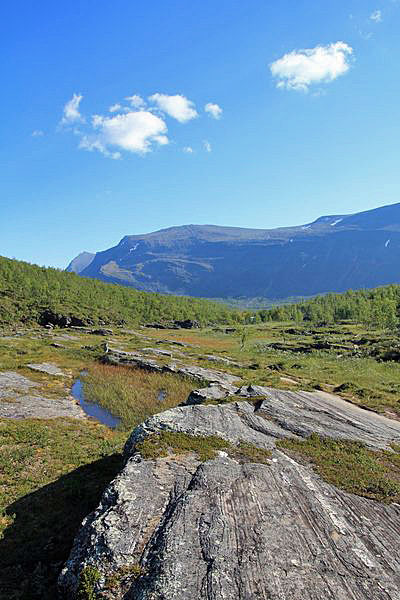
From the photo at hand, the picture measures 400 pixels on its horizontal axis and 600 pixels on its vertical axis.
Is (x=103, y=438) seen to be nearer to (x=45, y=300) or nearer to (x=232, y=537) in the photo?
(x=232, y=537)

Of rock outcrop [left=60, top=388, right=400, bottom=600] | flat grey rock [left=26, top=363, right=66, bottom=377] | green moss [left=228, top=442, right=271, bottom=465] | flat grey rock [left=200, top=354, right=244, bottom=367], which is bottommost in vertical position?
flat grey rock [left=200, top=354, right=244, bottom=367]

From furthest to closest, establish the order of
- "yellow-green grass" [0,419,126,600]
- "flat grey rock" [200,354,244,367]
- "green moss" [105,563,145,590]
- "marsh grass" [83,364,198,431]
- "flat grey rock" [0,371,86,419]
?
"flat grey rock" [200,354,244,367] → "marsh grass" [83,364,198,431] → "flat grey rock" [0,371,86,419] → "yellow-green grass" [0,419,126,600] → "green moss" [105,563,145,590]

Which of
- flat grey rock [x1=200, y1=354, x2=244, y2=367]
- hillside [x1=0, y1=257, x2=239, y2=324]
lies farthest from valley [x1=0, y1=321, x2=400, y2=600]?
hillside [x1=0, y1=257, x2=239, y2=324]

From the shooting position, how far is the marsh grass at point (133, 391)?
132ft

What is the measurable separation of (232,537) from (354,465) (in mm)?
9655

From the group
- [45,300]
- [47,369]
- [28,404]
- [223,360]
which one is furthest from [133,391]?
[45,300]

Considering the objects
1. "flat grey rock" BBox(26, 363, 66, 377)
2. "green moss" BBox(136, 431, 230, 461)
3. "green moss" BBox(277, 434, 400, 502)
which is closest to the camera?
"green moss" BBox(277, 434, 400, 502)

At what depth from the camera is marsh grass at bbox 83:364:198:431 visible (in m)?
40.1

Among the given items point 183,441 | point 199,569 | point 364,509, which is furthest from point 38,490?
point 364,509

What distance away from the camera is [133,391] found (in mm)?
46594

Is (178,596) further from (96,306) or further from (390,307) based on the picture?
(96,306)

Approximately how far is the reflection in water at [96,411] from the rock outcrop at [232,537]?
64.9 ft

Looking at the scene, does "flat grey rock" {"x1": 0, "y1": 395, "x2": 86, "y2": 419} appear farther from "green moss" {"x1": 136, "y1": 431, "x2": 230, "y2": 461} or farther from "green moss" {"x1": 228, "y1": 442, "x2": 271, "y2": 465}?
"green moss" {"x1": 228, "y1": 442, "x2": 271, "y2": 465}

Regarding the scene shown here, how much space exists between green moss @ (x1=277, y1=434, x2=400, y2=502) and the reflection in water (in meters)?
21.5
